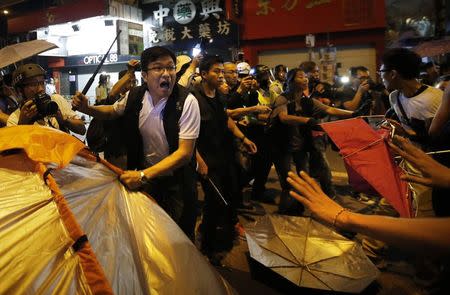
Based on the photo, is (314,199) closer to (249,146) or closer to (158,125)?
(158,125)

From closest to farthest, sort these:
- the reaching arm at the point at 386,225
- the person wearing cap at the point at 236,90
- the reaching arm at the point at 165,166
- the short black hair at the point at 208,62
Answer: the reaching arm at the point at 386,225
the reaching arm at the point at 165,166
the short black hair at the point at 208,62
the person wearing cap at the point at 236,90

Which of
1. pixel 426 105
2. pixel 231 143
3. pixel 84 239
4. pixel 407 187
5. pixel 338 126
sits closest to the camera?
pixel 84 239

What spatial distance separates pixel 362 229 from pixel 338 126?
72.8 inches

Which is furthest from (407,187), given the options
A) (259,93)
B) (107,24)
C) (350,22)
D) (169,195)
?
(107,24)

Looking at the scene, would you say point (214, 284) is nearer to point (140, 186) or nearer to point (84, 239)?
point (140, 186)

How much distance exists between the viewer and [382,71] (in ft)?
12.0

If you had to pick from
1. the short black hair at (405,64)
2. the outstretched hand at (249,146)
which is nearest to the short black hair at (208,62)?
the outstretched hand at (249,146)

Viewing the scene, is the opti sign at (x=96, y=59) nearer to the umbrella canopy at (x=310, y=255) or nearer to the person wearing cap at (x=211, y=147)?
the person wearing cap at (x=211, y=147)

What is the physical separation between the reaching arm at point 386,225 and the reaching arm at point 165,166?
3.53 feet

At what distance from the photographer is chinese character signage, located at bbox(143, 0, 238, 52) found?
12.9 m

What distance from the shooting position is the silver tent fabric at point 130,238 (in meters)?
1.74

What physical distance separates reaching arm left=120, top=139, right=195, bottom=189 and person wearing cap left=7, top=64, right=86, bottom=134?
956 mm

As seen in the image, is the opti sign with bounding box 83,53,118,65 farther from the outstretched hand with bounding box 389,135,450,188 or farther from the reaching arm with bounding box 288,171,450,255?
the reaching arm with bounding box 288,171,450,255

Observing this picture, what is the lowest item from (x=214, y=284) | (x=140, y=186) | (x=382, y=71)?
(x=214, y=284)
